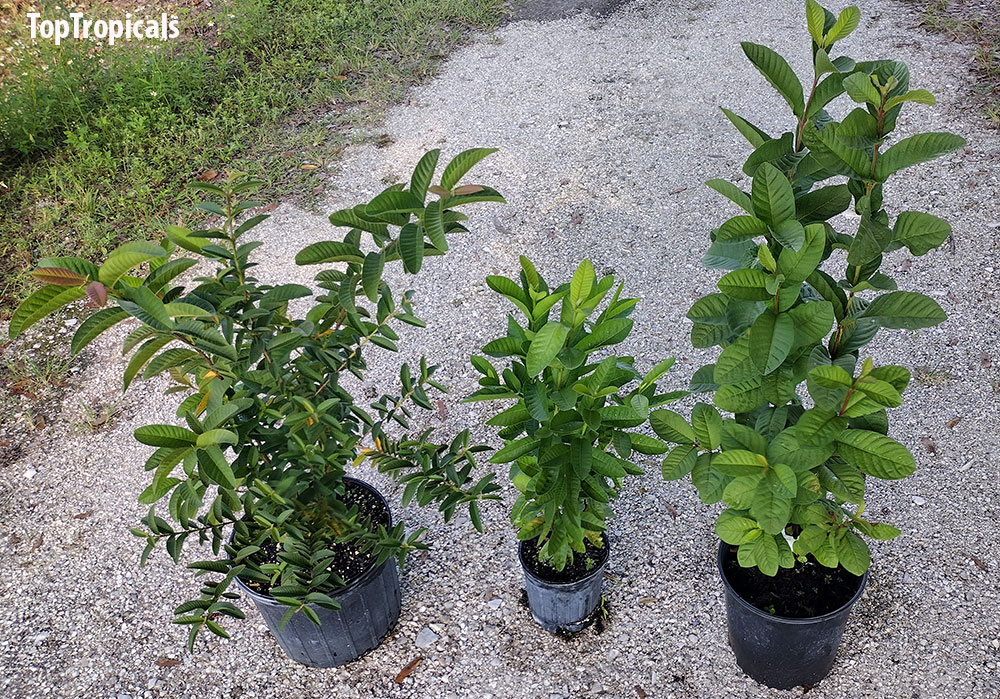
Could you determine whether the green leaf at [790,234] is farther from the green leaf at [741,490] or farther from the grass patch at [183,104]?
the grass patch at [183,104]

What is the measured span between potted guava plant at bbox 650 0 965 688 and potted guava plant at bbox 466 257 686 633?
140mm

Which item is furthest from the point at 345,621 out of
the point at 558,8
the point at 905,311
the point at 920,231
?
the point at 558,8

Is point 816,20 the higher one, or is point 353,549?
point 816,20

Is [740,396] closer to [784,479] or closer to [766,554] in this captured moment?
[784,479]

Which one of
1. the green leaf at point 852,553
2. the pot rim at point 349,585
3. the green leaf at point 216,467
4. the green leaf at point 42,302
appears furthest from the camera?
the pot rim at point 349,585

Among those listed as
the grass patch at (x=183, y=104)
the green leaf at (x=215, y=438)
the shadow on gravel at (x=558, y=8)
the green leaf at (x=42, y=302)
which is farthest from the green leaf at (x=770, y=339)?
the shadow on gravel at (x=558, y=8)

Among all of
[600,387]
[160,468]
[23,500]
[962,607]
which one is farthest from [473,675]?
[23,500]

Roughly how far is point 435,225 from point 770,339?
755 mm

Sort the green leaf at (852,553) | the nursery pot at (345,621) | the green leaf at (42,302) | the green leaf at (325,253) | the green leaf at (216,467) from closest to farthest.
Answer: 1. the green leaf at (42,302)
2. the green leaf at (216,467)
3. the green leaf at (325,253)
4. the green leaf at (852,553)
5. the nursery pot at (345,621)

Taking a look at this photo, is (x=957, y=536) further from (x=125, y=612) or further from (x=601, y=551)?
(x=125, y=612)

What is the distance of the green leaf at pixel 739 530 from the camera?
1.99 m

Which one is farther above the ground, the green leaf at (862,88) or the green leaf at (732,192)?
the green leaf at (862,88)

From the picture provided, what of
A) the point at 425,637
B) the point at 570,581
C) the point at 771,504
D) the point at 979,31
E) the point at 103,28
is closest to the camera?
the point at 771,504

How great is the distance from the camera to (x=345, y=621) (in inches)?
94.3
